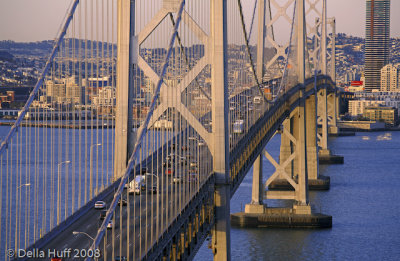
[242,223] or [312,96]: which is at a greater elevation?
[312,96]

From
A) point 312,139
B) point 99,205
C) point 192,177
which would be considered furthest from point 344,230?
point 99,205

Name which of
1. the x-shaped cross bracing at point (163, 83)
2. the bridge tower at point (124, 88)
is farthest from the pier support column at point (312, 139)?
the bridge tower at point (124, 88)

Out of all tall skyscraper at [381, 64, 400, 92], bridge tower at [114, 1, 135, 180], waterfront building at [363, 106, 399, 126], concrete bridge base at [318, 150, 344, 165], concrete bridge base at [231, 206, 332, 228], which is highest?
tall skyscraper at [381, 64, 400, 92]

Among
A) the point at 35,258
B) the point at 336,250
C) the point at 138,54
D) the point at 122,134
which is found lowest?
the point at 336,250

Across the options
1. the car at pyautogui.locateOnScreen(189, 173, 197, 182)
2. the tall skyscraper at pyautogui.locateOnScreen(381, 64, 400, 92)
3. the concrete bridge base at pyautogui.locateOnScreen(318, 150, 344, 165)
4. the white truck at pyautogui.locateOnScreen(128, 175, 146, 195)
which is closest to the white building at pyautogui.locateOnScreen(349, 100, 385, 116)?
the tall skyscraper at pyautogui.locateOnScreen(381, 64, 400, 92)

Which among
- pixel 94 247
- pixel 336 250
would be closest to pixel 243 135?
pixel 336 250

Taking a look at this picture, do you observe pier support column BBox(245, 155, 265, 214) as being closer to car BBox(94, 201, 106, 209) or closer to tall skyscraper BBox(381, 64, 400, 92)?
car BBox(94, 201, 106, 209)

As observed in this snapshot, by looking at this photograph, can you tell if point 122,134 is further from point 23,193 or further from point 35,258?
point 23,193
